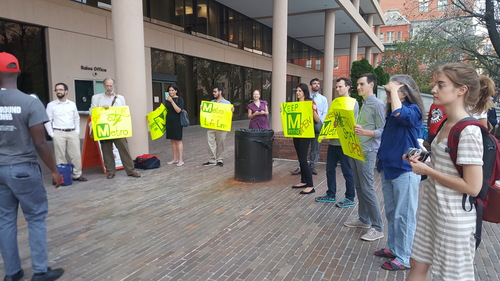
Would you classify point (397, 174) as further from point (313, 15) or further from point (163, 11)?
point (313, 15)

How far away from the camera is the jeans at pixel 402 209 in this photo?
3.22 metres

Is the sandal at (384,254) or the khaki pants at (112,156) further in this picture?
the khaki pants at (112,156)

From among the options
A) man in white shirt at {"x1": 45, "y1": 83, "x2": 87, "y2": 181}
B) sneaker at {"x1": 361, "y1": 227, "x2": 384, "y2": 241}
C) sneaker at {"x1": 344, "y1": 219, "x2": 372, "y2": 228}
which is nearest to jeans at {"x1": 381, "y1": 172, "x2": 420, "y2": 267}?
sneaker at {"x1": 361, "y1": 227, "x2": 384, "y2": 241}

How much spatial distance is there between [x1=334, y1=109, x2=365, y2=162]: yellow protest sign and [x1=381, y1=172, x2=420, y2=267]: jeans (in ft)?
2.22

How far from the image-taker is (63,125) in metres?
6.57

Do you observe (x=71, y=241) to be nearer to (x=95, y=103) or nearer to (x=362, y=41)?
(x=95, y=103)

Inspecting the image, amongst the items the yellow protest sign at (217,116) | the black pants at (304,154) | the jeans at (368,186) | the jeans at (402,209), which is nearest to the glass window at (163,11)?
the yellow protest sign at (217,116)

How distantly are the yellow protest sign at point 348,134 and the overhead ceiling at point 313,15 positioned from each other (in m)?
13.3

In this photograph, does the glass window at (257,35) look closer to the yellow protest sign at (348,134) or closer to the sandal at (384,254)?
the yellow protest sign at (348,134)

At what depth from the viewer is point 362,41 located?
28516 mm

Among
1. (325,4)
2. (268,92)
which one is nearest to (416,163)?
(325,4)

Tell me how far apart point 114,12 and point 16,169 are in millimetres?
6055

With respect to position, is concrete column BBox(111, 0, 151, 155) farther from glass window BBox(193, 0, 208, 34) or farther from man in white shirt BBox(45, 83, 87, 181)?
glass window BBox(193, 0, 208, 34)

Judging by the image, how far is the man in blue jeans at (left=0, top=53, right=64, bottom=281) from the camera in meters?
2.85
